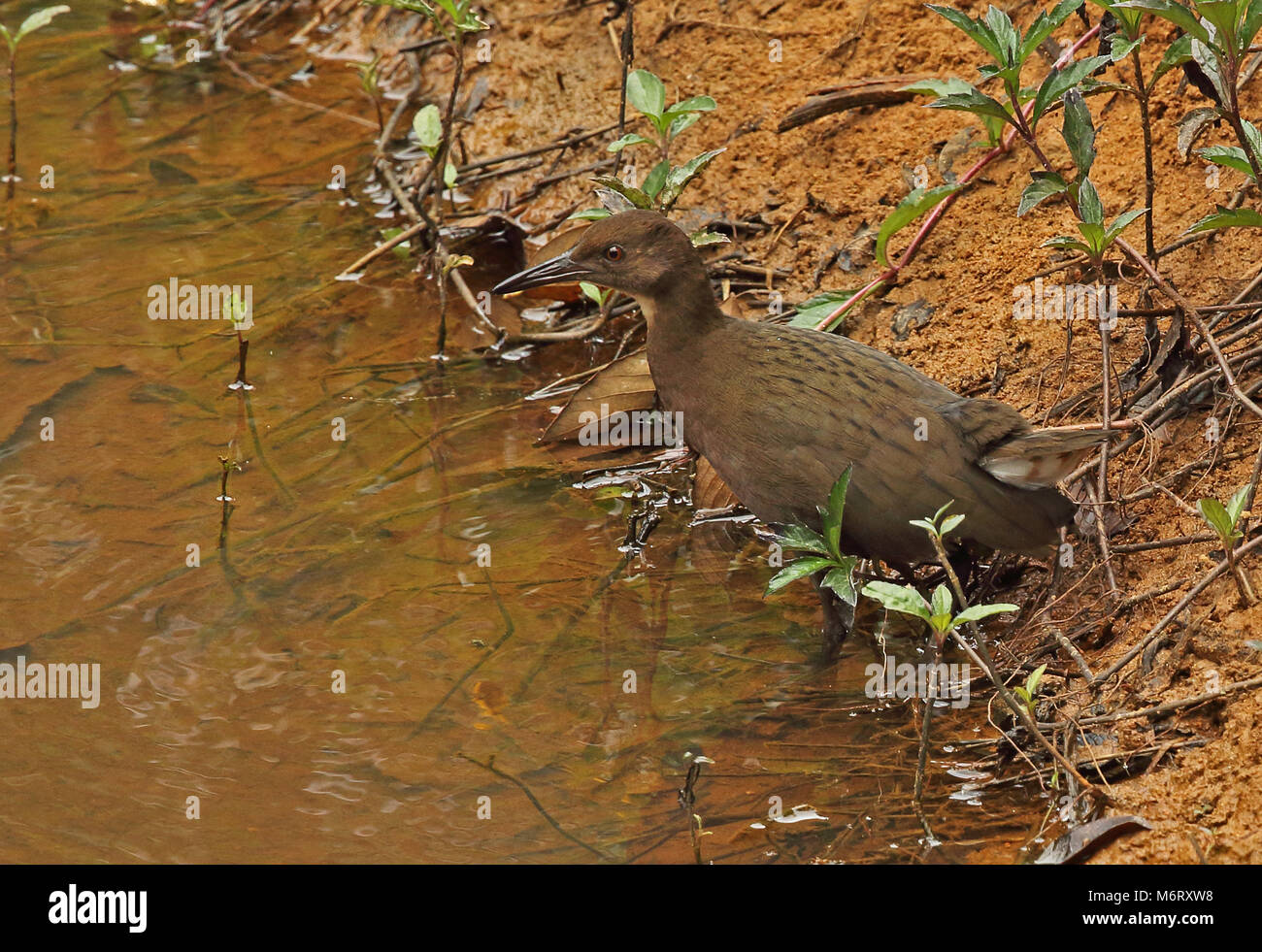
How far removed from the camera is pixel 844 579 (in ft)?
12.3

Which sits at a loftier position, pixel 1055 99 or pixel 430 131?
pixel 430 131

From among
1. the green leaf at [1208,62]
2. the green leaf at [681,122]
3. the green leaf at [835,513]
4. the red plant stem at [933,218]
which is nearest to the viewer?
the green leaf at [835,513]

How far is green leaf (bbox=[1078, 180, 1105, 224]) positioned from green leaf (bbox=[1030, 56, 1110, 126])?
26 cm

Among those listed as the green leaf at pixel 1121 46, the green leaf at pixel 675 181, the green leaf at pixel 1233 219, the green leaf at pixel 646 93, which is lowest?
the green leaf at pixel 1233 219

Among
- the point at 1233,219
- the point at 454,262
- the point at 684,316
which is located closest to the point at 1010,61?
the point at 1233,219

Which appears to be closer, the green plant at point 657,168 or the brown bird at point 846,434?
the brown bird at point 846,434

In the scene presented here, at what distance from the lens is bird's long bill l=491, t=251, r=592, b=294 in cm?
484

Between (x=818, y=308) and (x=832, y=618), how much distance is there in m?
1.35

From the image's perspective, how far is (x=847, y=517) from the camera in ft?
13.5

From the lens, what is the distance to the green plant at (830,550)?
3709 mm

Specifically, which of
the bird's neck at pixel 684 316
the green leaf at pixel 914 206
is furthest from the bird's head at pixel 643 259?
the green leaf at pixel 914 206

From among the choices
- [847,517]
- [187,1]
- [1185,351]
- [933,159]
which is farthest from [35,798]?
[187,1]

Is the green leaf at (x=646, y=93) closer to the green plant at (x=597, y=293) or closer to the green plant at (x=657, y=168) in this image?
the green plant at (x=657, y=168)

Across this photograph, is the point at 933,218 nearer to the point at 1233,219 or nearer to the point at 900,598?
the point at 1233,219
